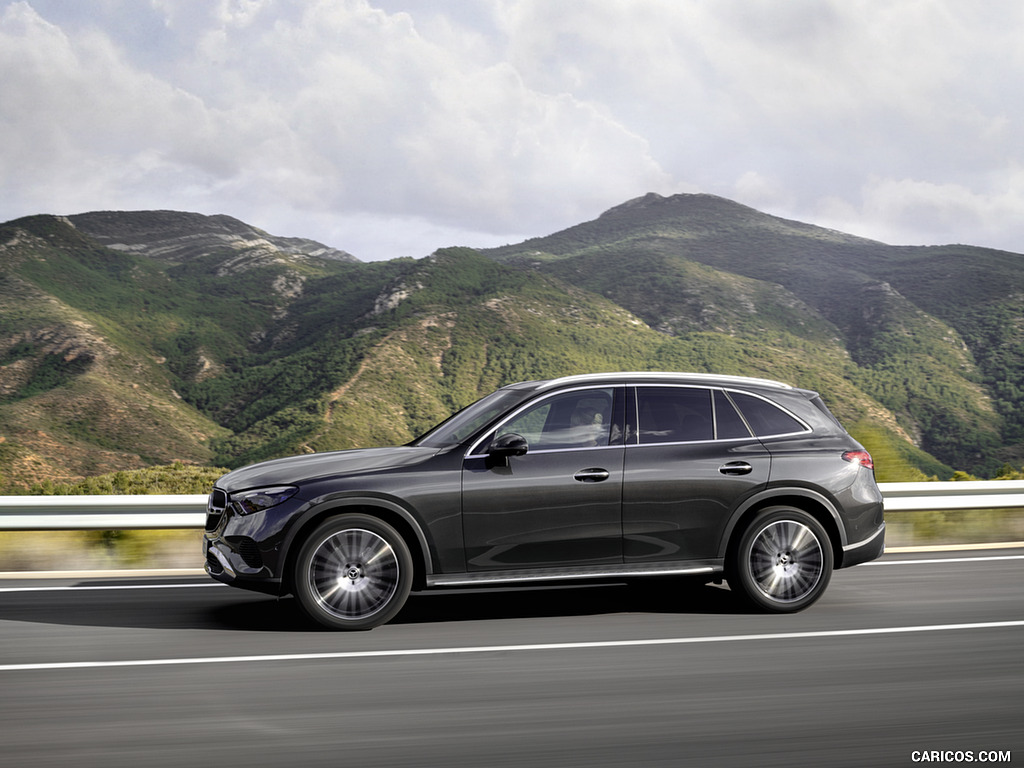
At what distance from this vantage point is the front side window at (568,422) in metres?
7.25

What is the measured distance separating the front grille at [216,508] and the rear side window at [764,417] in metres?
3.70

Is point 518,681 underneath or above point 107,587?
underneath

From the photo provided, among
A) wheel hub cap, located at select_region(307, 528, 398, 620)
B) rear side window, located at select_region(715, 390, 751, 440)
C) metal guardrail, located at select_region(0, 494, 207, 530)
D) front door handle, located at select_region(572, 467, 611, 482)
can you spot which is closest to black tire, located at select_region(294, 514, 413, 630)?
wheel hub cap, located at select_region(307, 528, 398, 620)

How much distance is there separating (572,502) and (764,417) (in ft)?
5.55

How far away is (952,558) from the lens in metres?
10.2

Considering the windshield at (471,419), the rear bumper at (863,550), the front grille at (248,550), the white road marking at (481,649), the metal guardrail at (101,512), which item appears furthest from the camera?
the metal guardrail at (101,512)

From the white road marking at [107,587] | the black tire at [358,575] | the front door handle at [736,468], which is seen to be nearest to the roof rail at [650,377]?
the front door handle at [736,468]

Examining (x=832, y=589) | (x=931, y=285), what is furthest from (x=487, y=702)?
(x=931, y=285)

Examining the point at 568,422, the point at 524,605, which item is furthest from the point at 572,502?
the point at 524,605

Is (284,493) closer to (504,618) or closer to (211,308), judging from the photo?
(504,618)

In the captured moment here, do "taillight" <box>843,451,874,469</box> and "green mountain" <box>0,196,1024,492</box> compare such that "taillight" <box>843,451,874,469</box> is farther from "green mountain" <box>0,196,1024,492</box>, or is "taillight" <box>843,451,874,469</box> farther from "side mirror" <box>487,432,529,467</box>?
"green mountain" <box>0,196,1024,492</box>

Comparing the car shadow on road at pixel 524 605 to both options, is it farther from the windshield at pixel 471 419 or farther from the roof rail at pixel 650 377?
the roof rail at pixel 650 377

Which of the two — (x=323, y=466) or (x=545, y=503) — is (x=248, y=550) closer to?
(x=323, y=466)

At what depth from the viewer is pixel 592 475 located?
23.2ft
